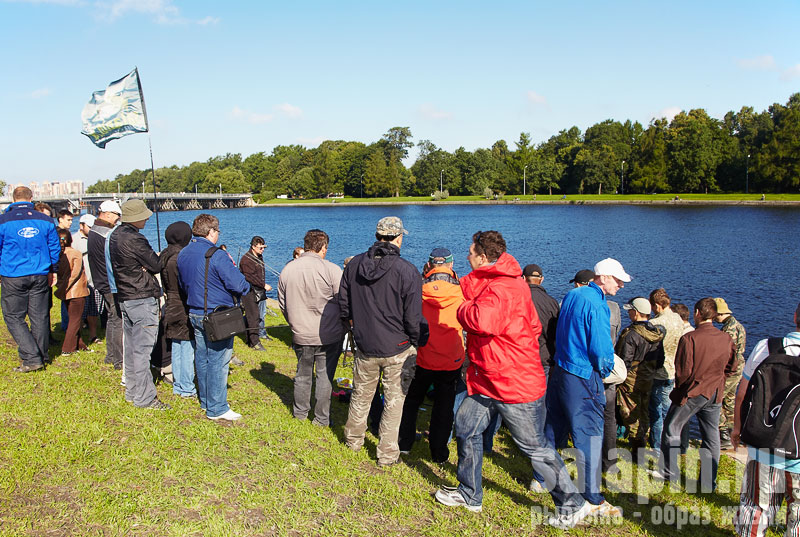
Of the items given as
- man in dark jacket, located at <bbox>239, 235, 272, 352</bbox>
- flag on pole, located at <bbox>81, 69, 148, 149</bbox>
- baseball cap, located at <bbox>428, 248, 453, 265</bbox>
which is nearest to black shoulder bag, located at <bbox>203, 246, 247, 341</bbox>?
baseball cap, located at <bbox>428, 248, 453, 265</bbox>

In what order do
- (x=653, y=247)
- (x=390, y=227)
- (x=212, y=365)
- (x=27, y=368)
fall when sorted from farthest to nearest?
(x=653, y=247)
(x=27, y=368)
(x=212, y=365)
(x=390, y=227)

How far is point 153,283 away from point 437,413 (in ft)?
10.9

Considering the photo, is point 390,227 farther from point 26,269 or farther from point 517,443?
point 26,269

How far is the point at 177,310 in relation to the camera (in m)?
5.86

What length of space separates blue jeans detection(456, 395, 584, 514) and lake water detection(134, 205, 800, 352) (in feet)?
36.0

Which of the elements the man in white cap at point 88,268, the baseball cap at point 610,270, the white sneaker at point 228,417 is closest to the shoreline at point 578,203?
the baseball cap at point 610,270

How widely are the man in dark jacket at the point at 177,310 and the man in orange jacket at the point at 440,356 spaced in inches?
106

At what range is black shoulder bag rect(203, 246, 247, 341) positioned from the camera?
520 cm

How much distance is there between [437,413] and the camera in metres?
5.16

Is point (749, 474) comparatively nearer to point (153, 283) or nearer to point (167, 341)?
point (153, 283)

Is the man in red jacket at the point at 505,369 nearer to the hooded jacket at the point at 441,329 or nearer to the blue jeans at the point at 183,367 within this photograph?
the hooded jacket at the point at 441,329

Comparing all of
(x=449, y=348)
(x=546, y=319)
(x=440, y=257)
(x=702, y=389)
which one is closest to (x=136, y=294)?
(x=440, y=257)

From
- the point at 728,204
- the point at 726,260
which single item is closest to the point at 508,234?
the point at 726,260

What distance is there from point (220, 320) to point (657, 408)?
5203 mm
